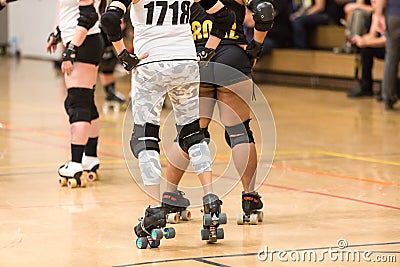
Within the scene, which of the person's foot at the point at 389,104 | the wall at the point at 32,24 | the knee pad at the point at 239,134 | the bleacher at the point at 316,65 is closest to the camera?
the knee pad at the point at 239,134

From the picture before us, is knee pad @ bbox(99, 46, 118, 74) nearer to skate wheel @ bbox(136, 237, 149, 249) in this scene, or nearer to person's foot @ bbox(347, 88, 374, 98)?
person's foot @ bbox(347, 88, 374, 98)

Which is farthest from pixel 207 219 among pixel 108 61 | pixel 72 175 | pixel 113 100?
pixel 113 100

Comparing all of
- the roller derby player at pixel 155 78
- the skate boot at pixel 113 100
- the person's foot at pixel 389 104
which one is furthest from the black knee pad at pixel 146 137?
the person's foot at pixel 389 104

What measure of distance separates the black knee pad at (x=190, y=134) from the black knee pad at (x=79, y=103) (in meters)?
1.85

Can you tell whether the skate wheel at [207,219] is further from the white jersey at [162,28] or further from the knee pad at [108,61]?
the knee pad at [108,61]

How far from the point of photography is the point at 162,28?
5.20m

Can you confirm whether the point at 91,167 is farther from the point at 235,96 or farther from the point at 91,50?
the point at 235,96

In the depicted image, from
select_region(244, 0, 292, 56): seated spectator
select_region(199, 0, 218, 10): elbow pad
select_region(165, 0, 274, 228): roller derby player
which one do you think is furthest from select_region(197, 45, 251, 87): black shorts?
select_region(244, 0, 292, 56): seated spectator

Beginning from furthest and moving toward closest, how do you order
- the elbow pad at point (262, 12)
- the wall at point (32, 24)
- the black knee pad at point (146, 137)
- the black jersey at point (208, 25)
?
the wall at point (32, 24), the black jersey at point (208, 25), the elbow pad at point (262, 12), the black knee pad at point (146, 137)

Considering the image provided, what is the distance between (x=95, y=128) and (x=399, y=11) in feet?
17.1

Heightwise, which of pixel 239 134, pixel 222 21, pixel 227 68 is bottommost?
pixel 239 134

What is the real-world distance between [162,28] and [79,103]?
6.75 ft

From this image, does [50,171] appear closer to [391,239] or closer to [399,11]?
[391,239]

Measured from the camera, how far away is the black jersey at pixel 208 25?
5.77 meters
